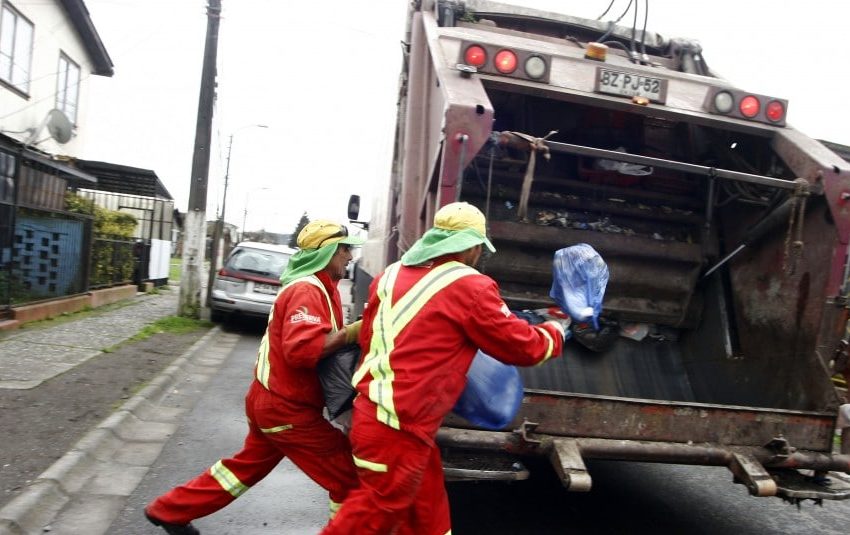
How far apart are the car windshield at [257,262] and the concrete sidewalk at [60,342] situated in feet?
4.84

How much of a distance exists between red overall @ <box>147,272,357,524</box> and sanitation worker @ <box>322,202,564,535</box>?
346 mm

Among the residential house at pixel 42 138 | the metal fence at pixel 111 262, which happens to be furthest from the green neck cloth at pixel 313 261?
the metal fence at pixel 111 262

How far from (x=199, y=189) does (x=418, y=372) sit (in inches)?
381

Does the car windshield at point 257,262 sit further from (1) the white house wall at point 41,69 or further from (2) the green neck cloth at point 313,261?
(2) the green neck cloth at point 313,261

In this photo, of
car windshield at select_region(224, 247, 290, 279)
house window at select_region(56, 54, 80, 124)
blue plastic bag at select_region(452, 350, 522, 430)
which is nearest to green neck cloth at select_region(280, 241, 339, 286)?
blue plastic bag at select_region(452, 350, 522, 430)

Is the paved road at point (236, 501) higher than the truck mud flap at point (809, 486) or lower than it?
lower

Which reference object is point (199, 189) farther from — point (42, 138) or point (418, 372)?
point (418, 372)

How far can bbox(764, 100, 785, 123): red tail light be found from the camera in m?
4.28

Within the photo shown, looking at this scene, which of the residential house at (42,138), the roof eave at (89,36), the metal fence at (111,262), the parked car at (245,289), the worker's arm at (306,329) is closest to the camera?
the worker's arm at (306,329)

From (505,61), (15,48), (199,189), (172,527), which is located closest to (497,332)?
(172,527)

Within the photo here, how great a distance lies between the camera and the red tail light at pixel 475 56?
12.9ft

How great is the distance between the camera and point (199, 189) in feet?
37.9

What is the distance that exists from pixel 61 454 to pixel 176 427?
1.35m

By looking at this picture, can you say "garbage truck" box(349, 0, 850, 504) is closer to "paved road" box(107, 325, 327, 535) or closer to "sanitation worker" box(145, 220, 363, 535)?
"sanitation worker" box(145, 220, 363, 535)
